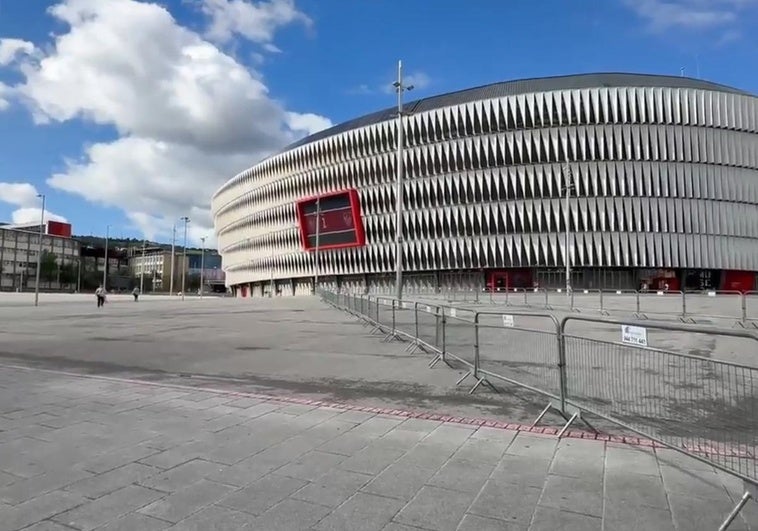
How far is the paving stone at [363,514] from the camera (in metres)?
3.63

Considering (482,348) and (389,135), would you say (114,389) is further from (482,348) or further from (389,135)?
(389,135)

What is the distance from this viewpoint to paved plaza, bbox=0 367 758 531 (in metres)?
3.74

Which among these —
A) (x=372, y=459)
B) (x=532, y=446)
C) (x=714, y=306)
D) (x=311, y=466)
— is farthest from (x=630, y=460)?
(x=714, y=306)

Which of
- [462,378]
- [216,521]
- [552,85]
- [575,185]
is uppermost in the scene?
[552,85]

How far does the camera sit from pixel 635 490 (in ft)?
13.9

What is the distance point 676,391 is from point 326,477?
320 centimetres

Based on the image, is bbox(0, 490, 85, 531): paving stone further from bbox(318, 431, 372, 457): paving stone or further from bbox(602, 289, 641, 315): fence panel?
bbox(602, 289, 641, 315): fence panel

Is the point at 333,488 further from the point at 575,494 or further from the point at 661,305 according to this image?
the point at 661,305

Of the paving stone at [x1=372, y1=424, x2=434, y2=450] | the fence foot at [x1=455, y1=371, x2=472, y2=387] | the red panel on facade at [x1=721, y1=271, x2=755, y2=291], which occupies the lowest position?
the paving stone at [x1=372, y1=424, x2=434, y2=450]

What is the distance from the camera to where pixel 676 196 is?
204 ft

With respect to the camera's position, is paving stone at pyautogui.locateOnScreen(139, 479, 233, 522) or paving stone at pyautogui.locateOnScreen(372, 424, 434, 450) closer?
paving stone at pyautogui.locateOnScreen(139, 479, 233, 522)

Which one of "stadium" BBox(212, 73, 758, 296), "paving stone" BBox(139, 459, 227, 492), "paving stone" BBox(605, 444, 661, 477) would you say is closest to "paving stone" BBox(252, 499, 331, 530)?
"paving stone" BBox(139, 459, 227, 492)

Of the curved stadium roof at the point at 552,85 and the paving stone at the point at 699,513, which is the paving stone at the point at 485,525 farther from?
the curved stadium roof at the point at 552,85

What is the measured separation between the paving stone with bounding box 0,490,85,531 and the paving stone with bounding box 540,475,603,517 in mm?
3534
